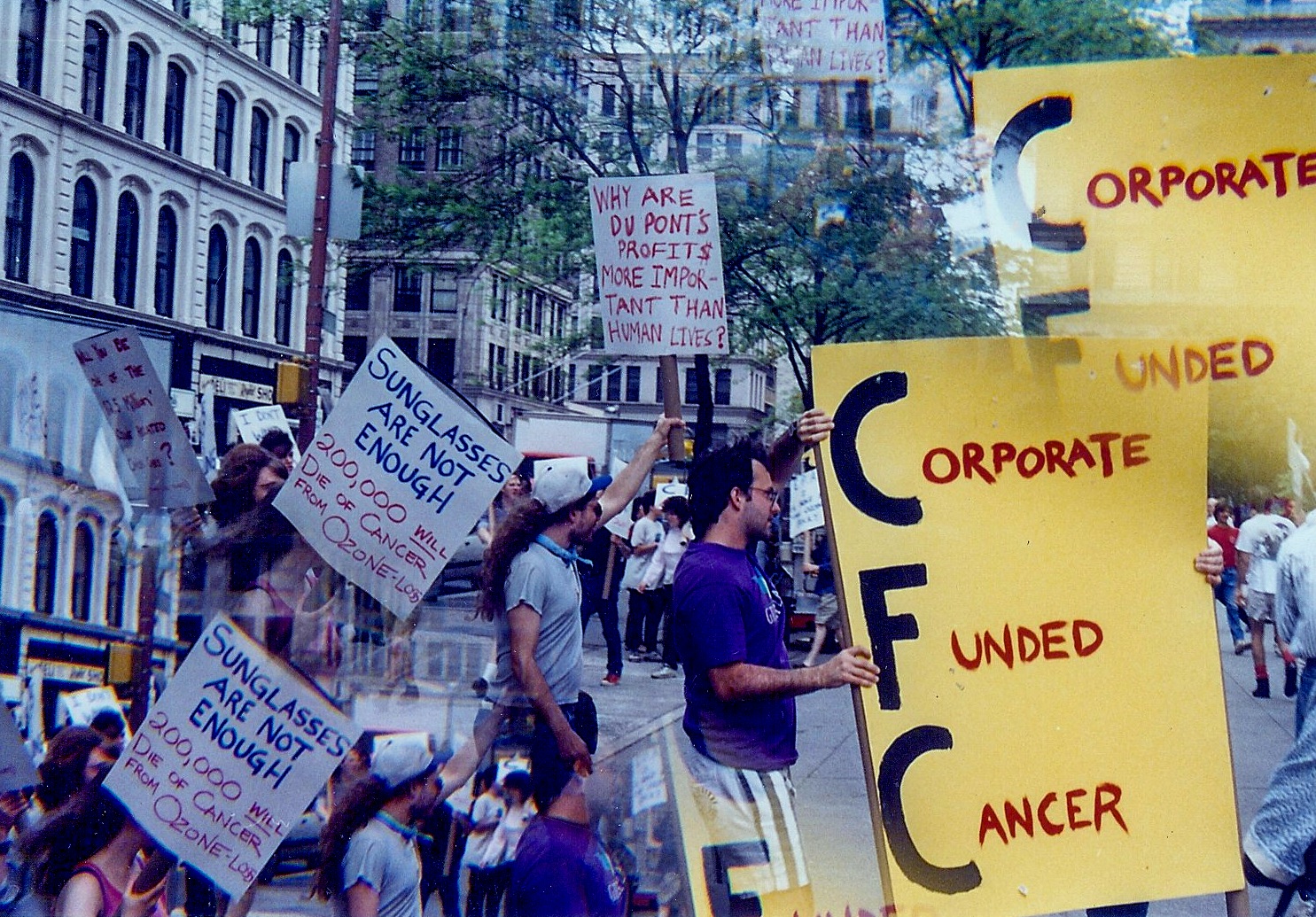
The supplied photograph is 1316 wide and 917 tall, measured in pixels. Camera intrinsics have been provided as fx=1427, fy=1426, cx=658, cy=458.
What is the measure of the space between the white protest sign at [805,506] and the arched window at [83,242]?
685 cm

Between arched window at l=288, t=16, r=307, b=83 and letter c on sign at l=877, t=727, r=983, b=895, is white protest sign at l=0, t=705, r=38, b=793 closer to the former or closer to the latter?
letter c on sign at l=877, t=727, r=983, b=895

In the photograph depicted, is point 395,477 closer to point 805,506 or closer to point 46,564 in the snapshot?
point 46,564

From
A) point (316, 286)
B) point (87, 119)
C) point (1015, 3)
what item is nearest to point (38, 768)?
point (316, 286)

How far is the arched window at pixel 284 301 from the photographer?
592 centimetres

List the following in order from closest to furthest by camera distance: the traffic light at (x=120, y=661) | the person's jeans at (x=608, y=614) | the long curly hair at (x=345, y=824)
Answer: the long curly hair at (x=345, y=824) < the traffic light at (x=120, y=661) < the person's jeans at (x=608, y=614)

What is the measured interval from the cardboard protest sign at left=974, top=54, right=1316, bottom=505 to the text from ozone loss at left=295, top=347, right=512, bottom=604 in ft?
5.97

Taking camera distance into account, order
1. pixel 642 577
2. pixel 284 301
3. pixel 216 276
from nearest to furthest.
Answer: pixel 284 301
pixel 216 276
pixel 642 577

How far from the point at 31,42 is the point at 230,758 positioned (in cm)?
275

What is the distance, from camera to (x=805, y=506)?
11.8m

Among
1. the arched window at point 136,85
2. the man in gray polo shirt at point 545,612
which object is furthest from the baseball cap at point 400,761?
the arched window at point 136,85

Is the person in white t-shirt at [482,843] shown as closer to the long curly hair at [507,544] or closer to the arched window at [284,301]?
the long curly hair at [507,544]

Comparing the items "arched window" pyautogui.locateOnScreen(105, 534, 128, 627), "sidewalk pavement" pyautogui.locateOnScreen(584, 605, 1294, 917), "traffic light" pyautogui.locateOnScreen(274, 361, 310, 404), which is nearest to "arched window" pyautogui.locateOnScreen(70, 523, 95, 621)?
"arched window" pyautogui.locateOnScreen(105, 534, 128, 627)

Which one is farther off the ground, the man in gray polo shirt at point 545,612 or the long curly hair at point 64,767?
the man in gray polo shirt at point 545,612

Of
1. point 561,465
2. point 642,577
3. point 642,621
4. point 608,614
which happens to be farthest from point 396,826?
point 642,621
